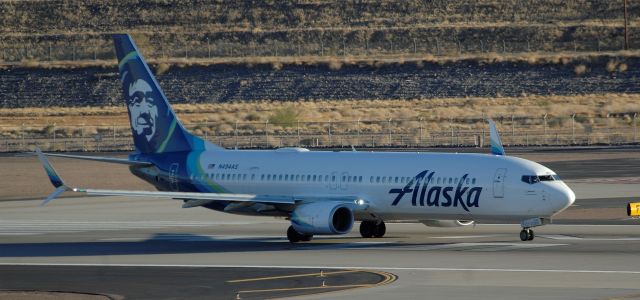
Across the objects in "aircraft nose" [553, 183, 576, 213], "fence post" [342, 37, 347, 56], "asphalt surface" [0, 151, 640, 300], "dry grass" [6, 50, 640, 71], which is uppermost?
"fence post" [342, 37, 347, 56]

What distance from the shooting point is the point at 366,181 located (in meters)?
46.8

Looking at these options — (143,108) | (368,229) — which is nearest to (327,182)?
(368,229)

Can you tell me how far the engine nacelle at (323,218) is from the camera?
45250 millimetres

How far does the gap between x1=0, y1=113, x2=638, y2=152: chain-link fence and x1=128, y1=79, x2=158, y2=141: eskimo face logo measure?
51162 millimetres

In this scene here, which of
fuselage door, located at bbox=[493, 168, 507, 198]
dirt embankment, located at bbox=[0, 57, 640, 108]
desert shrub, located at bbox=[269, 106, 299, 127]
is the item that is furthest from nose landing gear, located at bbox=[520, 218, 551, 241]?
dirt embankment, located at bbox=[0, 57, 640, 108]

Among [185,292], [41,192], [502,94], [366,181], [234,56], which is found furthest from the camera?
[234,56]

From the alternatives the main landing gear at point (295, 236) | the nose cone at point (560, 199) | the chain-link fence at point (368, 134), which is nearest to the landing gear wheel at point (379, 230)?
the main landing gear at point (295, 236)

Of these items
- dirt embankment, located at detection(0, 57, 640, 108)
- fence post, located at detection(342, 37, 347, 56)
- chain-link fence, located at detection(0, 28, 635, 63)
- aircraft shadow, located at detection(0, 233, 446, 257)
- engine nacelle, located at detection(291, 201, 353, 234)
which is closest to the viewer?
aircraft shadow, located at detection(0, 233, 446, 257)

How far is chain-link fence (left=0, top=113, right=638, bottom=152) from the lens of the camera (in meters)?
108

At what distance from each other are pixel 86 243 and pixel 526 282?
18.7 m

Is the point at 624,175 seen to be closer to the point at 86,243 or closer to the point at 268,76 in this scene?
the point at 86,243

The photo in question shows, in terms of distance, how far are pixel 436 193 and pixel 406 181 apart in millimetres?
1191

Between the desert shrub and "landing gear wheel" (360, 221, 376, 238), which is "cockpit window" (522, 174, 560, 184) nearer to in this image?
"landing gear wheel" (360, 221, 376, 238)

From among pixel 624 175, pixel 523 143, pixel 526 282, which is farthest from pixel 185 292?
pixel 523 143
